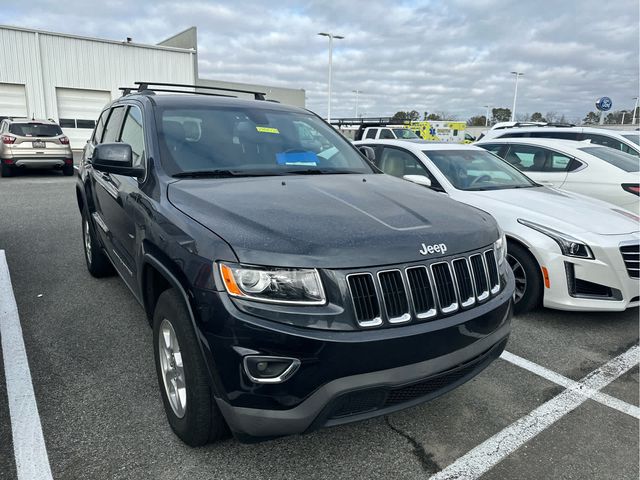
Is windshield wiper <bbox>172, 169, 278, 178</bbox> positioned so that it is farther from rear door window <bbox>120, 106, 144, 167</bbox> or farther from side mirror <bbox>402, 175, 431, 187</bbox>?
side mirror <bbox>402, 175, 431, 187</bbox>

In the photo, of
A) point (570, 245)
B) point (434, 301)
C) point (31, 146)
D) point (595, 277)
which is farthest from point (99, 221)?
point (31, 146)

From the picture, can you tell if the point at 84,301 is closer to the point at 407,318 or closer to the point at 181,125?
the point at 181,125

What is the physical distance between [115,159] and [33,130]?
12624mm

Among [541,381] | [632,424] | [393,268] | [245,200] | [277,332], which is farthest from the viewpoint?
[541,381]

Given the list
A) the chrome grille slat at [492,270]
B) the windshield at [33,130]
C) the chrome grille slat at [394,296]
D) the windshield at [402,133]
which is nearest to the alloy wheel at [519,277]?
the chrome grille slat at [492,270]

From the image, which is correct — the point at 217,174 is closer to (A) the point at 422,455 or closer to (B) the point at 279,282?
(B) the point at 279,282

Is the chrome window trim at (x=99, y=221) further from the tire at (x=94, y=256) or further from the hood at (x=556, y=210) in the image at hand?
the hood at (x=556, y=210)

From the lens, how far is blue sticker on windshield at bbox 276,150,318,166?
10.8ft

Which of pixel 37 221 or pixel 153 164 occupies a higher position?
pixel 153 164

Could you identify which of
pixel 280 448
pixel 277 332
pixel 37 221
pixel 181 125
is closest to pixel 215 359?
pixel 277 332

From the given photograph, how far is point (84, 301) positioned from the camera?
4.45 metres

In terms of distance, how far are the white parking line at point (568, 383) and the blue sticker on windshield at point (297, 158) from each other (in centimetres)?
207

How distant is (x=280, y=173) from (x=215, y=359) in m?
1.47

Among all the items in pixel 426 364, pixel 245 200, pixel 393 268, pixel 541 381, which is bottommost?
pixel 541 381
